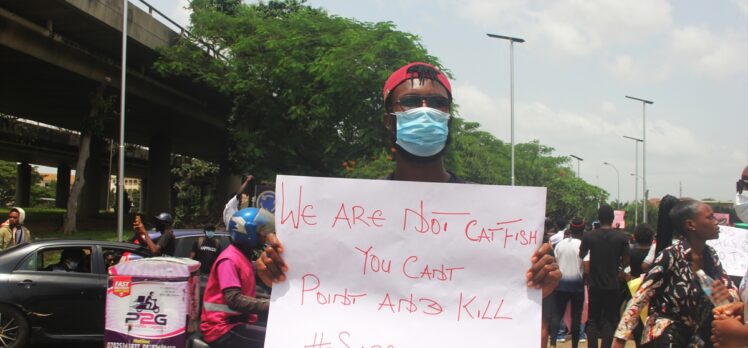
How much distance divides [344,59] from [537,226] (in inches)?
653

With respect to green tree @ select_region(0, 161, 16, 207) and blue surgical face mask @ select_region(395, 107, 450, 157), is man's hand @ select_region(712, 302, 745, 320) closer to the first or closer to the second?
blue surgical face mask @ select_region(395, 107, 450, 157)

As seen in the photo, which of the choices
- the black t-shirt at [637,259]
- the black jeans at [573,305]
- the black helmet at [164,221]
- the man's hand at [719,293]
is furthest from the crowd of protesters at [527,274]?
the black helmet at [164,221]

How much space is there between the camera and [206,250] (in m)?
8.33

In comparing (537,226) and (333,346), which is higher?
(537,226)

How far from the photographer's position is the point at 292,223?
262cm

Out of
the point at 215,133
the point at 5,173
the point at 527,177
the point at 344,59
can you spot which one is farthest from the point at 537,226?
the point at 5,173

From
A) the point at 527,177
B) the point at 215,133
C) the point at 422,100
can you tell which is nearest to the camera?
the point at 422,100

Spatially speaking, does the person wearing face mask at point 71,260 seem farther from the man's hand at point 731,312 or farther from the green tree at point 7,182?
the green tree at point 7,182

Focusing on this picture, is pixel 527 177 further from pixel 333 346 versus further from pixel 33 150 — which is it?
pixel 333 346

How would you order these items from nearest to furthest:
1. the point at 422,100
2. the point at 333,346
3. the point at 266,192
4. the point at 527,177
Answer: the point at 333,346 < the point at 422,100 < the point at 266,192 < the point at 527,177

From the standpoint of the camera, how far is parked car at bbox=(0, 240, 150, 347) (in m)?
7.63

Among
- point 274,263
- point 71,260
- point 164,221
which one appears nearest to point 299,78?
point 164,221

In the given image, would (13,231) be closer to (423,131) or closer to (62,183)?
(423,131)

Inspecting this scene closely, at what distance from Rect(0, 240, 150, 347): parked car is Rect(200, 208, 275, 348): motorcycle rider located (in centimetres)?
429
